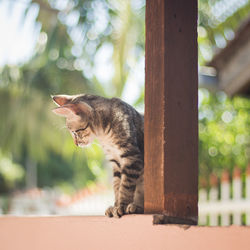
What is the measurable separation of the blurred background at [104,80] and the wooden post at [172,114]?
1033 mm

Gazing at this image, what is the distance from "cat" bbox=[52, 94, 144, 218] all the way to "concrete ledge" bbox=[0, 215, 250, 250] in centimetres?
15

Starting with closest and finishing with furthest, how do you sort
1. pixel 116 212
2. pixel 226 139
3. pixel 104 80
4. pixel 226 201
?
1. pixel 116 212
2. pixel 226 201
3. pixel 226 139
4. pixel 104 80

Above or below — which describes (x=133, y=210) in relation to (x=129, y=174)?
below

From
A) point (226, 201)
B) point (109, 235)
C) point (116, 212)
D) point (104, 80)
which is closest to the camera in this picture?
point (109, 235)

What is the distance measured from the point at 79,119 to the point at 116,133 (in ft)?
0.88

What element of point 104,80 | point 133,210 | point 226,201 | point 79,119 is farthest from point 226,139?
point 104,80

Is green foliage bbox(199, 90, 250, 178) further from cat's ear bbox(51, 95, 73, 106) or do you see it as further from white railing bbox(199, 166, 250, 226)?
cat's ear bbox(51, 95, 73, 106)

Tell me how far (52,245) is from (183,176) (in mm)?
718

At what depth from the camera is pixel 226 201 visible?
501 centimetres

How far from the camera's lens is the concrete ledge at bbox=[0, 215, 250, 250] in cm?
111

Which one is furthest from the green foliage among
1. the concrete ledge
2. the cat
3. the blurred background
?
the concrete ledge

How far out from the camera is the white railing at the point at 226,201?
15.6ft

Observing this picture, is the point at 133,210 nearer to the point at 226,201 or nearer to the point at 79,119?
the point at 79,119

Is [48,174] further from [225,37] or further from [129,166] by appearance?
[129,166]
